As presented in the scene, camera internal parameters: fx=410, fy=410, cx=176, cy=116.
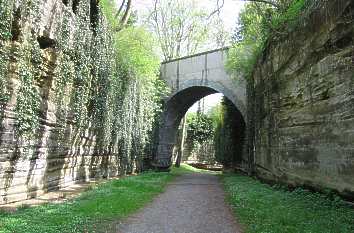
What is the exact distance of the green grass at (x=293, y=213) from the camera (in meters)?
5.86

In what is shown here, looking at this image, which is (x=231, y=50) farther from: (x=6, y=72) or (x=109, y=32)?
(x=6, y=72)

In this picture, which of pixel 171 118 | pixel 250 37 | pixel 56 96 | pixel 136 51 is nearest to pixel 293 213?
pixel 56 96

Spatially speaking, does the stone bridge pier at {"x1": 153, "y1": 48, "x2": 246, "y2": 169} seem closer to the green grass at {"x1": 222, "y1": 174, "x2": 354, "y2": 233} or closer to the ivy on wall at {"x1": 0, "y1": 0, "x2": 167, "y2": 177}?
the ivy on wall at {"x1": 0, "y1": 0, "x2": 167, "y2": 177}

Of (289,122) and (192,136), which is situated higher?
(192,136)

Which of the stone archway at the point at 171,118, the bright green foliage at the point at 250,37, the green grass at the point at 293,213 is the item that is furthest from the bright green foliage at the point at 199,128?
the green grass at the point at 293,213

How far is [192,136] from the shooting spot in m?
35.2

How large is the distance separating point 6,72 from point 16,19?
926 mm

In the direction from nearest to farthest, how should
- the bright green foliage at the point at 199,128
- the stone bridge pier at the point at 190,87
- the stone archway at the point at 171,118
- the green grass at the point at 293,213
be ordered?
the green grass at the point at 293,213 → the stone bridge pier at the point at 190,87 → the stone archway at the point at 171,118 → the bright green foliage at the point at 199,128

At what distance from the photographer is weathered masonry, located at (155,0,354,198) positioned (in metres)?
7.24

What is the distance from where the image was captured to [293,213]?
23.0 ft

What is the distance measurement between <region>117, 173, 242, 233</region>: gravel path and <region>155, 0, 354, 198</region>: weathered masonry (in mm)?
2082

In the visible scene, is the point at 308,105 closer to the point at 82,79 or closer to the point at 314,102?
the point at 314,102

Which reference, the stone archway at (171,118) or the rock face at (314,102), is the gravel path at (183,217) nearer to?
the rock face at (314,102)

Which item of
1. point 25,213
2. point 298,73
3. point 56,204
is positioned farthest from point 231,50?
point 25,213
